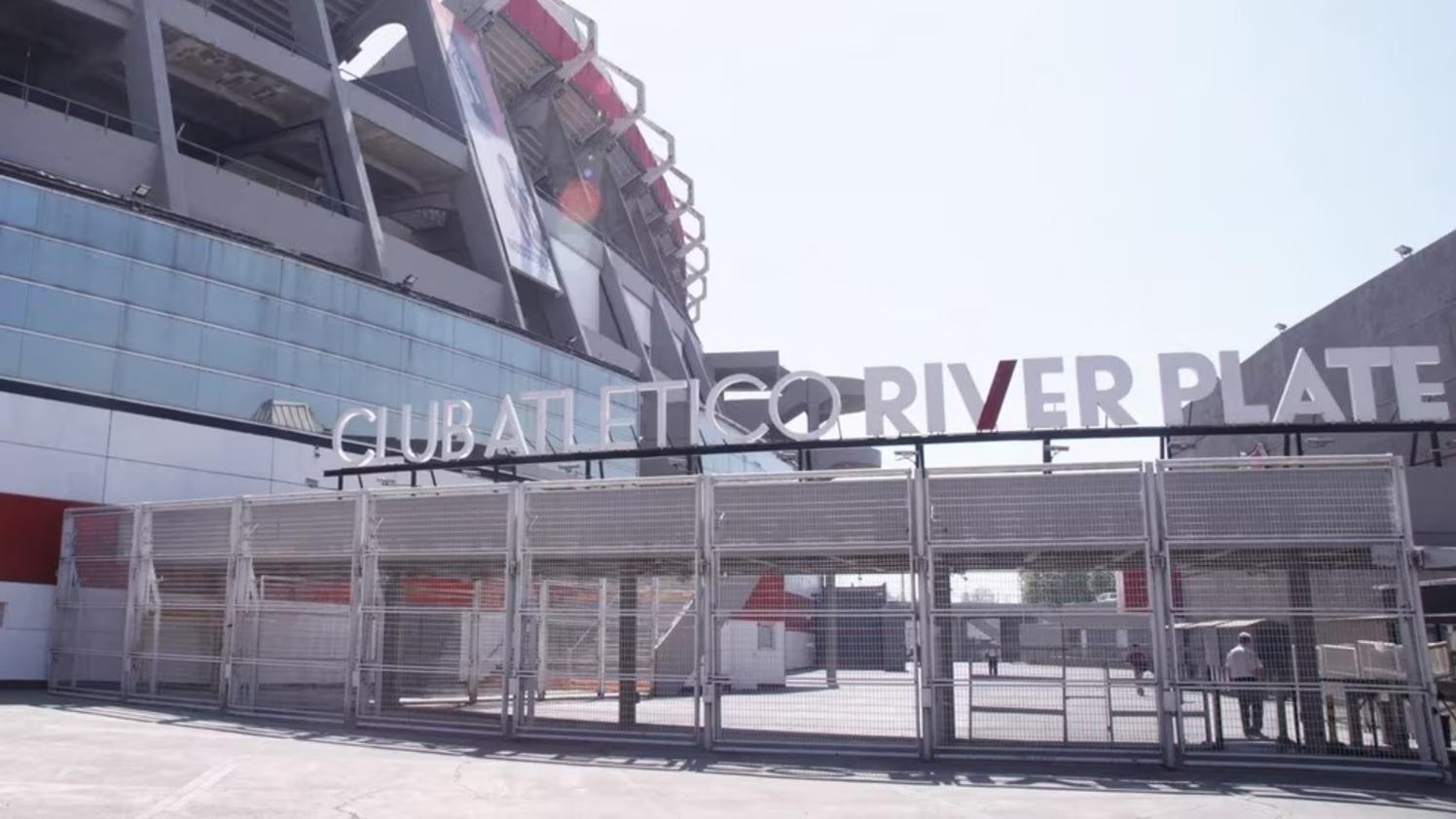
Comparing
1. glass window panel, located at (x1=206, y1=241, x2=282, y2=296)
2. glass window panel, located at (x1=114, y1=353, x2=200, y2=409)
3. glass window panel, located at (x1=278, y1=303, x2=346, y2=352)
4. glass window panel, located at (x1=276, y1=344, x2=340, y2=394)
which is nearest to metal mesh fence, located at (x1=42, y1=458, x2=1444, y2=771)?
glass window panel, located at (x1=114, y1=353, x2=200, y2=409)

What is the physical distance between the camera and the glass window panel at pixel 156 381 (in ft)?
73.9

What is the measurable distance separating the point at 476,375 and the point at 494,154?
11.0m

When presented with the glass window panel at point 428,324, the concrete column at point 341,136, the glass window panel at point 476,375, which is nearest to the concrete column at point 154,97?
the concrete column at point 341,136

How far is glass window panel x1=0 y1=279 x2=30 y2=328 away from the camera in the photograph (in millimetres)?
20906

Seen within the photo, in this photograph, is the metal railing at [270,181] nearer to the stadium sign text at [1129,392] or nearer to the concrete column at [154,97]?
the concrete column at [154,97]

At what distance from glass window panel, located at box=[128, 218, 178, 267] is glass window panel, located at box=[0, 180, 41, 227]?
1.91 meters

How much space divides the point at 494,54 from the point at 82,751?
128ft

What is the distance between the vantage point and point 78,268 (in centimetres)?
2205

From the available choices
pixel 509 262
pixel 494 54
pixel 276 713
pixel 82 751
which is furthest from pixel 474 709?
pixel 494 54

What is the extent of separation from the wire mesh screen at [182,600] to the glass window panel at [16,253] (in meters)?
6.50

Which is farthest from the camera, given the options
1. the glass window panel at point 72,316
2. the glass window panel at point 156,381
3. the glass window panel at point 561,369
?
the glass window panel at point 561,369

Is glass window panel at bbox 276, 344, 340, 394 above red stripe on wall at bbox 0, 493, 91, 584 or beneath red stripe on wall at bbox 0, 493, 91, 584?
above

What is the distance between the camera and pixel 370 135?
34.0 m

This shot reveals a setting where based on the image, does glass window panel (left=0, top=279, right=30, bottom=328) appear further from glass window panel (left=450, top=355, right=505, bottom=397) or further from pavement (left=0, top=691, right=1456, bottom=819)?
glass window panel (left=450, top=355, right=505, bottom=397)
